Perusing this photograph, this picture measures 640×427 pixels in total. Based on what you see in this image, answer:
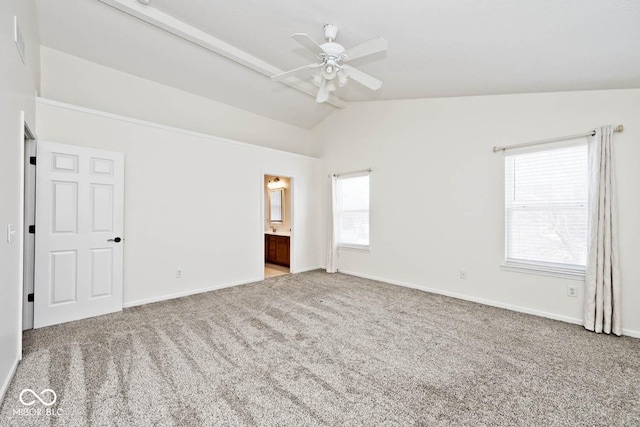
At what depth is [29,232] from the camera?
2980 millimetres

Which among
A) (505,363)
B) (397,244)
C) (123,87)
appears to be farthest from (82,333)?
(397,244)

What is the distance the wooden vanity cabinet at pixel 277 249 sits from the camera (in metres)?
6.27

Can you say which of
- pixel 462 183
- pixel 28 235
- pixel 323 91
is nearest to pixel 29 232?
pixel 28 235

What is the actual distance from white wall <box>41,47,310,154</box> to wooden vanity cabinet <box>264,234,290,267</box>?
2.08 m

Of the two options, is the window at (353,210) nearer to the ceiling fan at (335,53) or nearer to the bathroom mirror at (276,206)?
the bathroom mirror at (276,206)

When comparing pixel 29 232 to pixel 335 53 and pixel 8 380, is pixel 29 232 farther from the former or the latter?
pixel 335 53

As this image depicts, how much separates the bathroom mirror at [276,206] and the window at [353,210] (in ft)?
6.20

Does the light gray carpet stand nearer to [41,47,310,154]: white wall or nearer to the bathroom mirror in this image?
[41,47,310,154]: white wall

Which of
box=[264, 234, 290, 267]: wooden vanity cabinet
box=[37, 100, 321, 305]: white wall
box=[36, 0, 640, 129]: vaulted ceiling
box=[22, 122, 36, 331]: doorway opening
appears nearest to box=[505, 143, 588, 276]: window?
box=[36, 0, 640, 129]: vaulted ceiling

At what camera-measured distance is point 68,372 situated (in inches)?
84.8

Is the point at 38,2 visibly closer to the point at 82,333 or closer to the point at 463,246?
the point at 82,333

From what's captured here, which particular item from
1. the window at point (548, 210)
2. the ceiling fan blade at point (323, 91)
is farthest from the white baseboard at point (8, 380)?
the window at point (548, 210)

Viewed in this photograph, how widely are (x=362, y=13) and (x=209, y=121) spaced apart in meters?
3.23

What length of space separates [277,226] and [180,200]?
3267 mm
